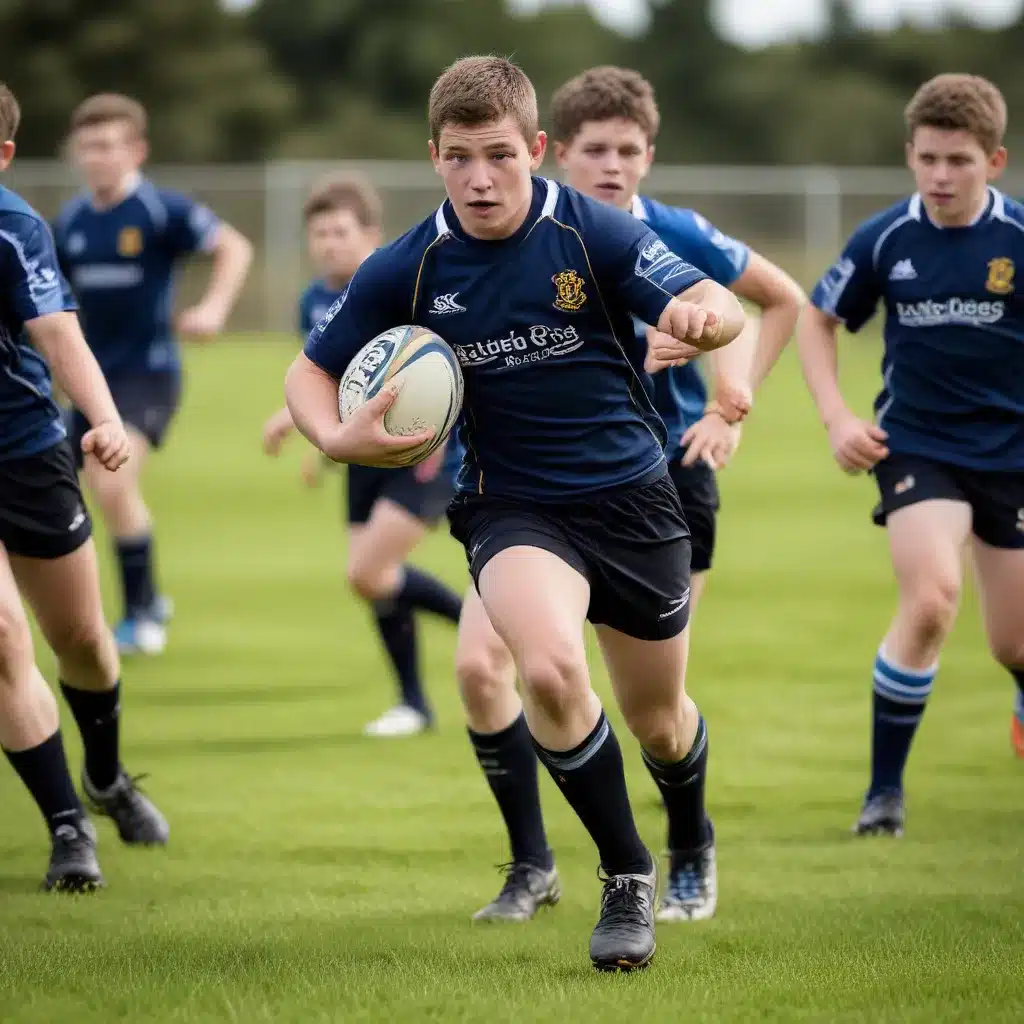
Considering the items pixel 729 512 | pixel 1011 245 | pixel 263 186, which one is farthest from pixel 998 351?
pixel 263 186

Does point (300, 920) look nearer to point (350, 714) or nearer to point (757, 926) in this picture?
point (757, 926)

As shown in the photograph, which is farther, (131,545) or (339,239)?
(131,545)

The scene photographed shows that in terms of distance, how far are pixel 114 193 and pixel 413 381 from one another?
6.06 meters

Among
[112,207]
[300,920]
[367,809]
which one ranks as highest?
[112,207]

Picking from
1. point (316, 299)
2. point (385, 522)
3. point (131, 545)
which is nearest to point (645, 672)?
point (385, 522)

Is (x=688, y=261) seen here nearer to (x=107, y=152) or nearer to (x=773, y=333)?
(x=773, y=333)

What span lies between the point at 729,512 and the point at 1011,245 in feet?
30.8

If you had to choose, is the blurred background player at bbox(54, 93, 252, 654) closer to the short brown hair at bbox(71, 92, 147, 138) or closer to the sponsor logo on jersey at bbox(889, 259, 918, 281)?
the short brown hair at bbox(71, 92, 147, 138)

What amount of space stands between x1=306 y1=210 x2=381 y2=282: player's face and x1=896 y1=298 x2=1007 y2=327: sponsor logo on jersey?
2714 millimetres

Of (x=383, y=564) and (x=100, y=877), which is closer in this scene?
(x=100, y=877)

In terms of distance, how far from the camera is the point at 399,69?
55375 millimetres

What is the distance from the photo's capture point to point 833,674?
8617 mm

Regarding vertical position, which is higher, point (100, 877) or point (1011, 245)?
point (1011, 245)

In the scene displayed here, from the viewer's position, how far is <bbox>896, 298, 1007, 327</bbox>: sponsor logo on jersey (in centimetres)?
573
